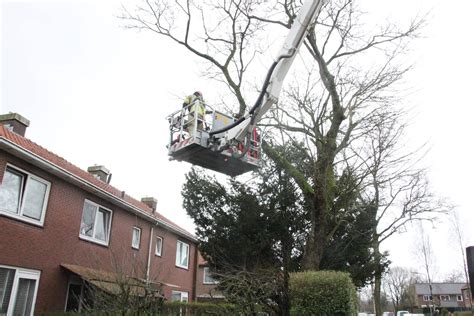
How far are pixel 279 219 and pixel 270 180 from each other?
5.66ft

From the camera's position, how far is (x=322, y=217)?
1417cm

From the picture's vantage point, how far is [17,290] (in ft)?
36.8

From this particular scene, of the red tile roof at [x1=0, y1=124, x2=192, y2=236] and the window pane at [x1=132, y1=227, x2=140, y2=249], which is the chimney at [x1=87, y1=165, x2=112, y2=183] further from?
the window pane at [x1=132, y1=227, x2=140, y2=249]

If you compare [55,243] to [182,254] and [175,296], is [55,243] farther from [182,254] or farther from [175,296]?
[182,254]

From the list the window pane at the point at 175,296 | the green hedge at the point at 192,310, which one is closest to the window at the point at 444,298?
the window pane at the point at 175,296

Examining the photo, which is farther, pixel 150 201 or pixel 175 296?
pixel 150 201

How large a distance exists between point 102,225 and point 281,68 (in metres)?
10.1

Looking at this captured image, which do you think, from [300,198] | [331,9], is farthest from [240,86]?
[300,198]

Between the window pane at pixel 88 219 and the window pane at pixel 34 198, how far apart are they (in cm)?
220

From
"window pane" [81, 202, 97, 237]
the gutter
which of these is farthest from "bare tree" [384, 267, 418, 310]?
"window pane" [81, 202, 97, 237]

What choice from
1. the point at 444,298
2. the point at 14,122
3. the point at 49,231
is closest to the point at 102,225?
the point at 49,231

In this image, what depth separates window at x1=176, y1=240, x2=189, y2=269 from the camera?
74.2 feet

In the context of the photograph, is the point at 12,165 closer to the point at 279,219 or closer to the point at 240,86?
the point at 240,86

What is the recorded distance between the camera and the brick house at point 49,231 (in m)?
11.0
